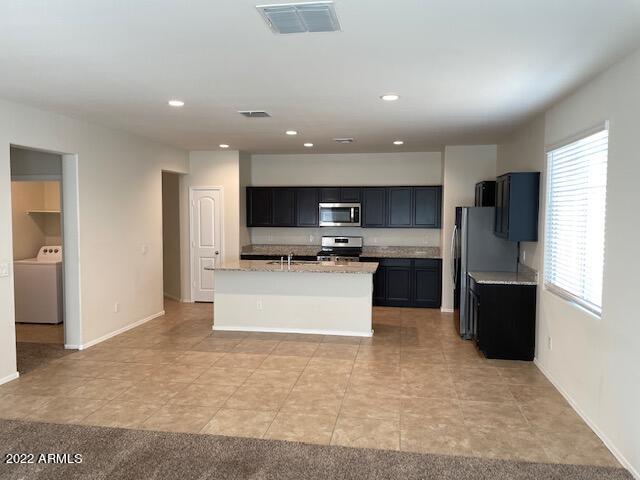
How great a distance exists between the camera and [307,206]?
330 inches

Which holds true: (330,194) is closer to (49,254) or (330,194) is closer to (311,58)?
(49,254)

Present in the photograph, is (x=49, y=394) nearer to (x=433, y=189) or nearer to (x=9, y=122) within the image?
(x=9, y=122)

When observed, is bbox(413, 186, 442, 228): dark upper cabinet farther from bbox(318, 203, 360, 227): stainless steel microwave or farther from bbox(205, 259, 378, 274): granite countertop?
bbox(205, 259, 378, 274): granite countertop

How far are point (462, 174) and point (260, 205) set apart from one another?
11.2 feet

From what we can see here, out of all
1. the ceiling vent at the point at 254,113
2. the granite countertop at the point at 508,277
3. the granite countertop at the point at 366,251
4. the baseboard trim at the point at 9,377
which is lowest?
the baseboard trim at the point at 9,377

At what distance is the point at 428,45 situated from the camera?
2947 mm

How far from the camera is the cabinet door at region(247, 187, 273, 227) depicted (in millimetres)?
8453

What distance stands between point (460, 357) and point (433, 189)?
3460 millimetres

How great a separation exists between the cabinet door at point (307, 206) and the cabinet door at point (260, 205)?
1.62 ft

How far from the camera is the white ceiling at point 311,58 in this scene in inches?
97.0

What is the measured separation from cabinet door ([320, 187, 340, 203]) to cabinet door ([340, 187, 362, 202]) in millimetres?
70

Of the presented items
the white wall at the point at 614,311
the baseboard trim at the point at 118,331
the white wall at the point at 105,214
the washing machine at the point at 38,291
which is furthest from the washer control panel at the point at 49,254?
the white wall at the point at 614,311

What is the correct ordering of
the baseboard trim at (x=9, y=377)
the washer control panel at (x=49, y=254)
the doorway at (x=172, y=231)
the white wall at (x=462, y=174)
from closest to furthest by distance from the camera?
the baseboard trim at (x=9, y=377)
the washer control panel at (x=49, y=254)
the white wall at (x=462, y=174)
the doorway at (x=172, y=231)

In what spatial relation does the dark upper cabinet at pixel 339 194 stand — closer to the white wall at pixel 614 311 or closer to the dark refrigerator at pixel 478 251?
the dark refrigerator at pixel 478 251
